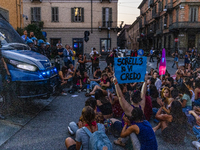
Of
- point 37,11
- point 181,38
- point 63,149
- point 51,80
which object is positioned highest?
point 37,11

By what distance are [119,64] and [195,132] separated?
2.30 m

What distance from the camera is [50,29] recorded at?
95.0ft

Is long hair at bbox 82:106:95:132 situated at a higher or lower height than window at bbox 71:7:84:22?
lower

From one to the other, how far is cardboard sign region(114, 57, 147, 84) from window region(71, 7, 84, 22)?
25.7 metres

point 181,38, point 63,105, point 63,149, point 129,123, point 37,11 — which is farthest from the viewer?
point 181,38

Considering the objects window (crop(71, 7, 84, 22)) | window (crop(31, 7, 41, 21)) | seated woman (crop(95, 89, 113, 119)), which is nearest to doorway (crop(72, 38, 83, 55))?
window (crop(71, 7, 84, 22))

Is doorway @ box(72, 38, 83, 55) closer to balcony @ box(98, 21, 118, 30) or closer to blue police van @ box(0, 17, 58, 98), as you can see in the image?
balcony @ box(98, 21, 118, 30)

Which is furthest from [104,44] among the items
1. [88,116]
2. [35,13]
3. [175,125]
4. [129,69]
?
[88,116]

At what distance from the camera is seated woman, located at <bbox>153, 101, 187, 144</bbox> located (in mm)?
4051

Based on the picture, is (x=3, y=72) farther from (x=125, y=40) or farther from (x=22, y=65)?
(x=125, y=40)

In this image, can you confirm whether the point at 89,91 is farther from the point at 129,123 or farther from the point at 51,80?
the point at 129,123

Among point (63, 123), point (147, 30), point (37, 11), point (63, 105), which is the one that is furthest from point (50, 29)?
point (147, 30)

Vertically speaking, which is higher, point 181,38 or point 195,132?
point 181,38

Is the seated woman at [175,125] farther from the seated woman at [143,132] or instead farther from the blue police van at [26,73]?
the blue police van at [26,73]
